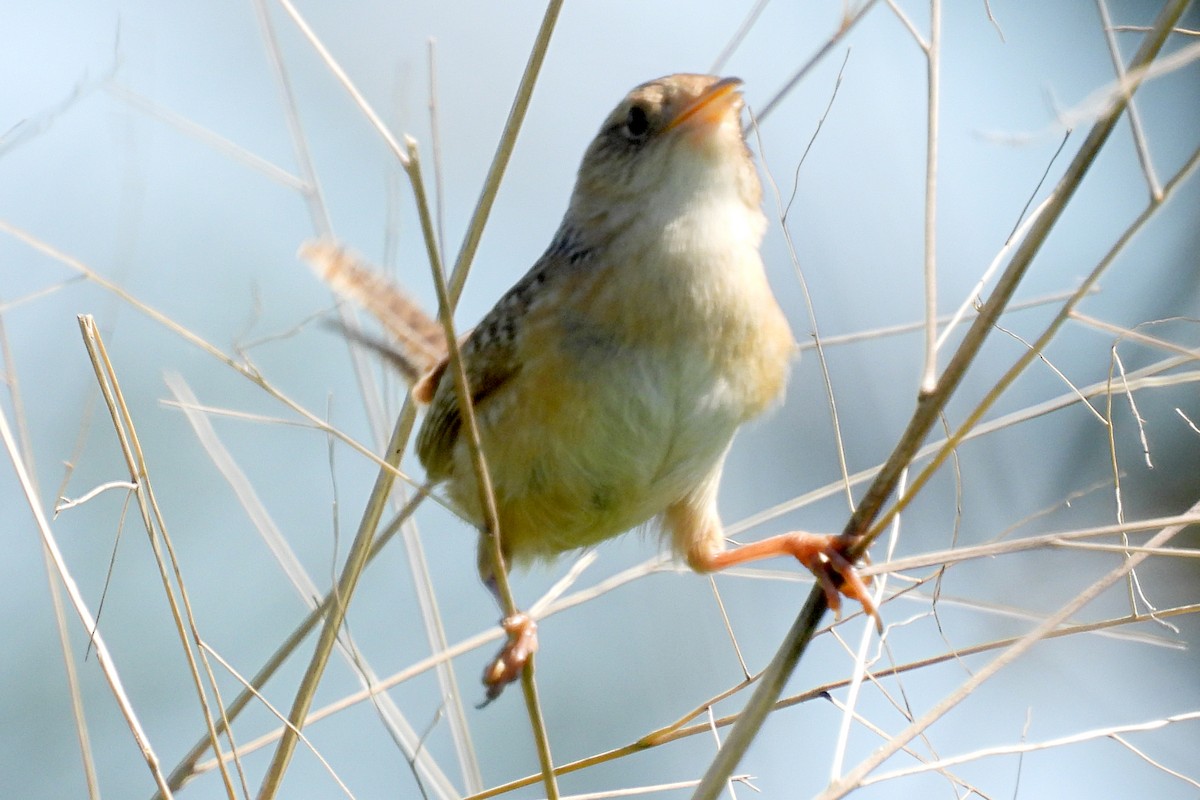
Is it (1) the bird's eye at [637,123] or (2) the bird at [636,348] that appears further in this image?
(1) the bird's eye at [637,123]

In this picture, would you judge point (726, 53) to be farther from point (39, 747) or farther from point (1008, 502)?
point (39, 747)

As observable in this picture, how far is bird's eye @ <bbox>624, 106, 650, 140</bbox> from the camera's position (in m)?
2.67

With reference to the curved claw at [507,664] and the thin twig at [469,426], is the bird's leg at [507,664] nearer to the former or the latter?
the curved claw at [507,664]

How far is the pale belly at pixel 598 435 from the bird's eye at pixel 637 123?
1.82 ft

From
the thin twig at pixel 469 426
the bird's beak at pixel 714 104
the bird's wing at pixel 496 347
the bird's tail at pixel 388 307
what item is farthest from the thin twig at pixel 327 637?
the bird's tail at pixel 388 307

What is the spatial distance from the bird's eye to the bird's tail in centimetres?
84

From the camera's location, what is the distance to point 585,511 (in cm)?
264

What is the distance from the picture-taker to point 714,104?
98.2 inches

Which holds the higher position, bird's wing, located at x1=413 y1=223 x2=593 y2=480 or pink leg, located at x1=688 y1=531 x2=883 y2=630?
bird's wing, located at x1=413 y1=223 x2=593 y2=480

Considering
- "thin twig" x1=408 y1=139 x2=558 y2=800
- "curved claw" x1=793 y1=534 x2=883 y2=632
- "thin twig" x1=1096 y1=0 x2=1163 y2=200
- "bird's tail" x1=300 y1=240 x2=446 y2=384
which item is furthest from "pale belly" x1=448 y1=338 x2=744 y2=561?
"thin twig" x1=1096 y1=0 x2=1163 y2=200

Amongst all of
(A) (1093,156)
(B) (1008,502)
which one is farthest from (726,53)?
(B) (1008,502)

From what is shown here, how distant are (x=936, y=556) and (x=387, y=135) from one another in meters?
0.96

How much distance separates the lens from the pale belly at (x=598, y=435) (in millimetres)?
2447

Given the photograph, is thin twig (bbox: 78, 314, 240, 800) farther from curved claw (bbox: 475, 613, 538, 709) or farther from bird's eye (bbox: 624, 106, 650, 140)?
bird's eye (bbox: 624, 106, 650, 140)
